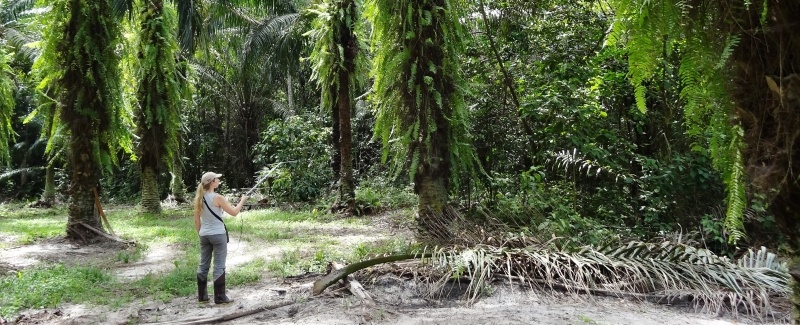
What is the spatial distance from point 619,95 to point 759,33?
313 inches

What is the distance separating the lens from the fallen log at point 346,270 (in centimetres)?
575

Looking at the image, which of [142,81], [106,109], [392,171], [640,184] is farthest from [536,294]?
[142,81]

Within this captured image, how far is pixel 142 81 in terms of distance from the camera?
42.8 feet

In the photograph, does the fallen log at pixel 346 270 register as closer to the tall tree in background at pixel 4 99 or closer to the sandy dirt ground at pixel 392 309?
the sandy dirt ground at pixel 392 309

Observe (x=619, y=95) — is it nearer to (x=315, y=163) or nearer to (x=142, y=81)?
(x=315, y=163)

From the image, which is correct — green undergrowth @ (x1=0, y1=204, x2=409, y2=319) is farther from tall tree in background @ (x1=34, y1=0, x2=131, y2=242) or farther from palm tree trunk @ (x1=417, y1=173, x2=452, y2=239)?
tall tree in background @ (x1=34, y1=0, x2=131, y2=242)

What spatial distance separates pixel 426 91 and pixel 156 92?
27.6 feet

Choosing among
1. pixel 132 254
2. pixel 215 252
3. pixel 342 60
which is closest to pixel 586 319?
pixel 215 252

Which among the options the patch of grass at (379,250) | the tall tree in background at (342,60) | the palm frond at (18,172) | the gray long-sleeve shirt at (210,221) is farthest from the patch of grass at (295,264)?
the palm frond at (18,172)

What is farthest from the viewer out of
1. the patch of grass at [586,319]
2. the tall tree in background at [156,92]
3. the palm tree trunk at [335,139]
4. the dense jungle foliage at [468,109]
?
the palm tree trunk at [335,139]

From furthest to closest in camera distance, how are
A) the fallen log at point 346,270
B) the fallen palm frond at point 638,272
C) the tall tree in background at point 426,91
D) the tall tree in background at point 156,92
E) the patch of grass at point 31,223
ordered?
the tall tree in background at point 156,92, the patch of grass at point 31,223, the tall tree in background at point 426,91, the fallen log at point 346,270, the fallen palm frond at point 638,272

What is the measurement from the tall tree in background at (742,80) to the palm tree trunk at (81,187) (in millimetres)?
9686

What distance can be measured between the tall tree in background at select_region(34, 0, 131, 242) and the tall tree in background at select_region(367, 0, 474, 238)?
5080 mm

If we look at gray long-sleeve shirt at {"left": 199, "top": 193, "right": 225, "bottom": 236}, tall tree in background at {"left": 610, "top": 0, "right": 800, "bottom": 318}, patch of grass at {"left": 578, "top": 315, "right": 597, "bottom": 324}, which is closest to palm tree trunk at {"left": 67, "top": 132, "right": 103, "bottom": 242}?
gray long-sleeve shirt at {"left": 199, "top": 193, "right": 225, "bottom": 236}
